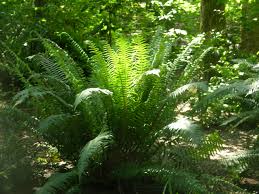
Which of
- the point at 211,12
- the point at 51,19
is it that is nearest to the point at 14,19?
the point at 51,19

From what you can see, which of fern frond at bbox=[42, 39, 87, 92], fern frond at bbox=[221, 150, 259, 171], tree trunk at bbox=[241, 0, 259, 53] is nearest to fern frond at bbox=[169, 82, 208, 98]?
fern frond at bbox=[221, 150, 259, 171]

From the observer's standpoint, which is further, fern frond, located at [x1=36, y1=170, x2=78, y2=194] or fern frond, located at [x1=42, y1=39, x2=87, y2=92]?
fern frond, located at [x1=42, y1=39, x2=87, y2=92]

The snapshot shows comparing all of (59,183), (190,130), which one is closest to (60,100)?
(59,183)

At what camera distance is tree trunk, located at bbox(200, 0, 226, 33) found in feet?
26.3

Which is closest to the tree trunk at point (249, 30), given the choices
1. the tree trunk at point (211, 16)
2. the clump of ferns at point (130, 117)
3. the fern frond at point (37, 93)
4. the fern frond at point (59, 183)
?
the tree trunk at point (211, 16)

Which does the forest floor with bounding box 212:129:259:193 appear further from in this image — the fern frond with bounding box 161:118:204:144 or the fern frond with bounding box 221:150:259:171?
the fern frond with bounding box 161:118:204:144

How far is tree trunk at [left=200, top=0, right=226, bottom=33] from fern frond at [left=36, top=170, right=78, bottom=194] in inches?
196

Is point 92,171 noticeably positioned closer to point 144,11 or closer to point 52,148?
point 52,148

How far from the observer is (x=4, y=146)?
14.3 ft

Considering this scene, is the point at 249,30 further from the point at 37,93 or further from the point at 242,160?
the point at 37,93

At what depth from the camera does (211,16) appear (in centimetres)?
807

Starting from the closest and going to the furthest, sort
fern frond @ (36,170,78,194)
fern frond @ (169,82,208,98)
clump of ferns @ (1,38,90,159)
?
fern frond @ (36,170,78,194)
fern frond @ (169,82,208,98)
clump of ferns @ (1,38,90,159)

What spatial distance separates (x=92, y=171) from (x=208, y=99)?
127cm

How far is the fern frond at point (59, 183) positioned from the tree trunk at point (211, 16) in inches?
196
